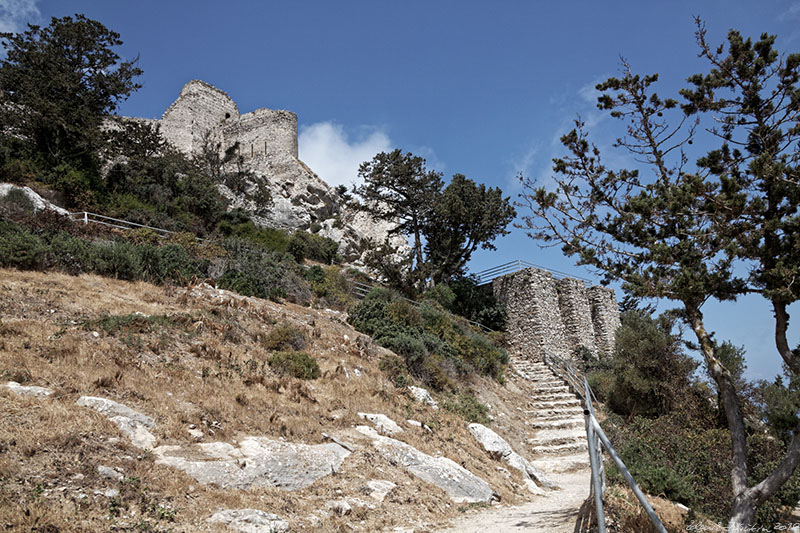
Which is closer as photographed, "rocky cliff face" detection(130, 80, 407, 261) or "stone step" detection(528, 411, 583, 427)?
"stone step" detection(528, 411, 583, 427)

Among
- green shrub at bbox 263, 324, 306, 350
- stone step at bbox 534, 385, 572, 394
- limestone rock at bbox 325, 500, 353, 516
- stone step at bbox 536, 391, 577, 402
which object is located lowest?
limestone rock at bbox 325, 500, 353, 516

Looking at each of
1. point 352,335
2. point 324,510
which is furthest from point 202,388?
point 352,335

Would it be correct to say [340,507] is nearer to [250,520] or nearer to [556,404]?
[250,520]

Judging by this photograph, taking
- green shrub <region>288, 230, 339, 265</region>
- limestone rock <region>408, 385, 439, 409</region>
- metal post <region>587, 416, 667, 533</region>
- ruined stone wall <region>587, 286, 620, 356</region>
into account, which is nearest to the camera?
metal post <region>587, 416, 667, 533</region>

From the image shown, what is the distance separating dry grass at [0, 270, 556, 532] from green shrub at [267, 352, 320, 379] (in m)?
0.21

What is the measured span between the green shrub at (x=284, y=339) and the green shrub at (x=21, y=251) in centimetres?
571

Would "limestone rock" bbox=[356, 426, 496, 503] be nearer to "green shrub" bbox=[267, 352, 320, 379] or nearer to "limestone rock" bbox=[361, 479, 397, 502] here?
"limestone rock" bbox=[361, 479, 397, 502]

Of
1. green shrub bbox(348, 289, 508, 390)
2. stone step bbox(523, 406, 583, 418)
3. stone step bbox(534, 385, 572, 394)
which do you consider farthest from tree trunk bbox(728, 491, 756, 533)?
stone step bbox(534, 385, 572, 394)

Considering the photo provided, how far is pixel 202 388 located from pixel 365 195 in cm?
1934

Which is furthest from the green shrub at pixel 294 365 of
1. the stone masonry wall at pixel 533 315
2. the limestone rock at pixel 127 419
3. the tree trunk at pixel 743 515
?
the stone masonry wall at pixel 533 315

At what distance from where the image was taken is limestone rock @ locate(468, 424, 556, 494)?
9991 mm

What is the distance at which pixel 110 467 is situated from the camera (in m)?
5.07

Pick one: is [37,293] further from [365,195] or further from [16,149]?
[365,195]

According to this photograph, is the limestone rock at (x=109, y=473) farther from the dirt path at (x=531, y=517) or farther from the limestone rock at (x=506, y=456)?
the limestone rock at (x=506, y=456)
